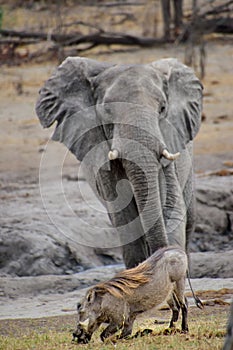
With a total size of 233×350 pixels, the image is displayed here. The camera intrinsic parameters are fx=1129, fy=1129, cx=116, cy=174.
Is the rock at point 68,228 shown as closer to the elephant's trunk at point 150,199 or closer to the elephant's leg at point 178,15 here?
the elephant's trunk at point 150,199

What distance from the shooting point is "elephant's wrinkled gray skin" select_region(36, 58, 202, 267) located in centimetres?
865

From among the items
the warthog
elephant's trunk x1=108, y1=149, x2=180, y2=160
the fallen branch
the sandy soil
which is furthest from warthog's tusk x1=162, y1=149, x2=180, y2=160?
the fallen branch

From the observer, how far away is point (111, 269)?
10945 mm

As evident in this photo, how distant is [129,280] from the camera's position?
7.11 meters

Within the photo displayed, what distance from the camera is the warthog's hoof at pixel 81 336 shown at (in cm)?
682

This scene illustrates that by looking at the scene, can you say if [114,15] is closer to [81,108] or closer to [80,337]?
[81,108]

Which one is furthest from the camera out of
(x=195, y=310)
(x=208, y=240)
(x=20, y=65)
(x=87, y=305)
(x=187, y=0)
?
(x=187, y=0)

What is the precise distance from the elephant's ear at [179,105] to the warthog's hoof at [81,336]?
8.64 ft

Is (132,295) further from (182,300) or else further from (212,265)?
(212,265)

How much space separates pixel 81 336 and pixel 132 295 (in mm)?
440

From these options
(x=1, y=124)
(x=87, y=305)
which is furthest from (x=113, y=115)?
(x=1, y=124)

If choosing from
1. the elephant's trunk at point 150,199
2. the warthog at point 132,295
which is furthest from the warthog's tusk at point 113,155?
the warthog at point 132,295

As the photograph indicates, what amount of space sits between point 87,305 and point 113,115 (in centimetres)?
244

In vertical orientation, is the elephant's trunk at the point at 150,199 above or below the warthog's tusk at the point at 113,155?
below
